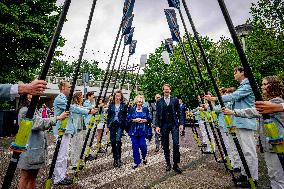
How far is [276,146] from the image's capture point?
2.48m

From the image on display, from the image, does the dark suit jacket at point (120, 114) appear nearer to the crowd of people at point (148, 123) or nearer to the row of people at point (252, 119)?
the crowd of people at point (148, 123)

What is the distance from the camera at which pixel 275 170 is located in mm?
3654

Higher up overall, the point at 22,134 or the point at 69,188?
the point at 22,134

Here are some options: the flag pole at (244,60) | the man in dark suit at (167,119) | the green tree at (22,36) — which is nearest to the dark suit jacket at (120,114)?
the man in dark suit at (167,119)

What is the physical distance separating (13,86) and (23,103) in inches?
74.0

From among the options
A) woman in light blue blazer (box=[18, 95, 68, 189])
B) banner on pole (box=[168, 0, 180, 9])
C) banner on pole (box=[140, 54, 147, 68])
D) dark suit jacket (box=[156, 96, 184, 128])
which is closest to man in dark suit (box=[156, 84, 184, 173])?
dark suit jacket (box=[156, 96, 184, 128])

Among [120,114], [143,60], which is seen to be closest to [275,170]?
[120,114]

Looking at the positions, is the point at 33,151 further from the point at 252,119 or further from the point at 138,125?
the point at 252,119

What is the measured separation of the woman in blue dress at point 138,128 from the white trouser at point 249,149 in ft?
Answer: 10.4

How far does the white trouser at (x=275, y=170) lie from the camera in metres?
3.61

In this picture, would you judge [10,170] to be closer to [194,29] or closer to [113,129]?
[194,29]

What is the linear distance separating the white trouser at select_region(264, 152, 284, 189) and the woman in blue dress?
4.42 meters

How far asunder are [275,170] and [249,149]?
5.60ft

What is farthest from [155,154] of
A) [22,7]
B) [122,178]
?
[22,7]
